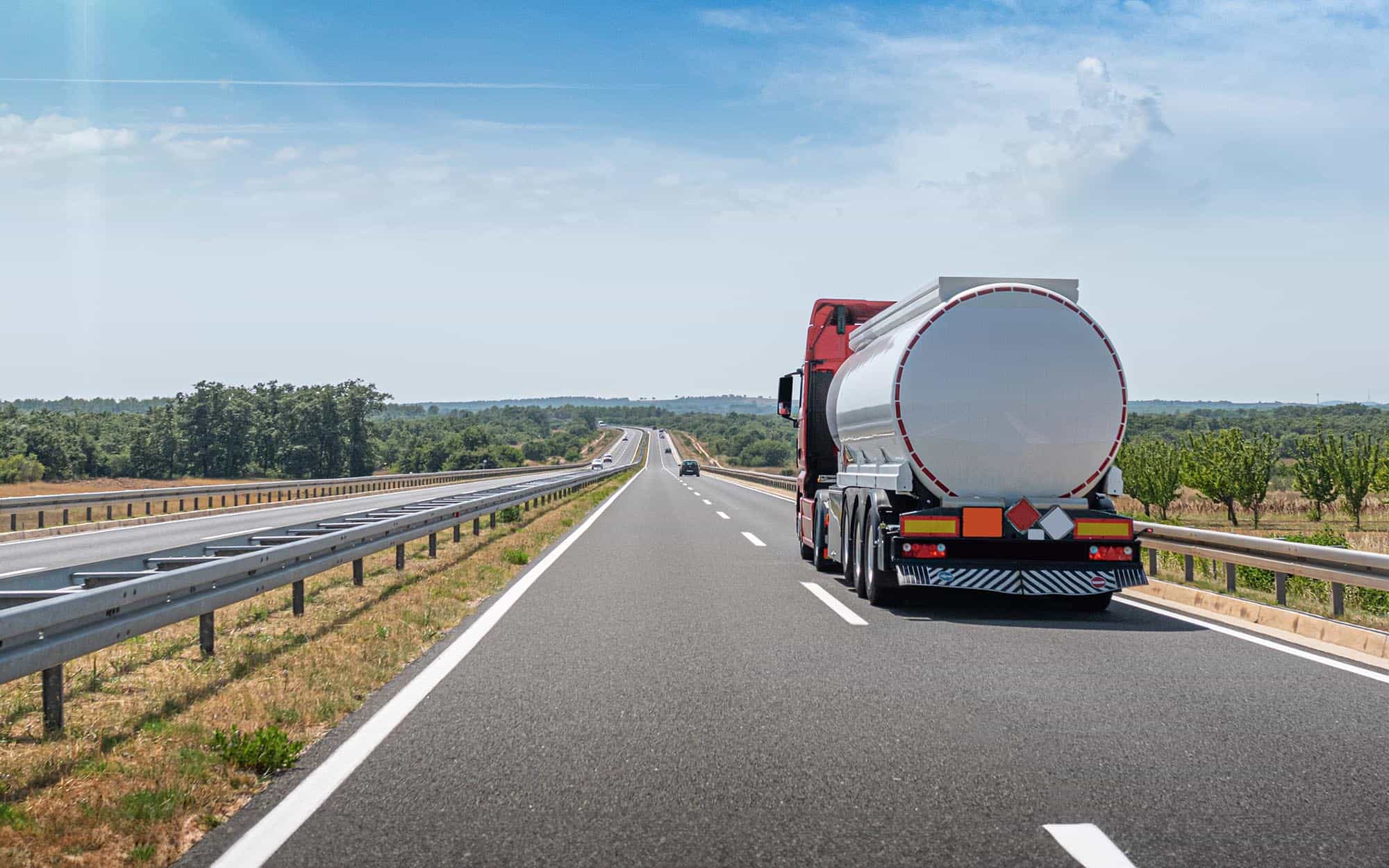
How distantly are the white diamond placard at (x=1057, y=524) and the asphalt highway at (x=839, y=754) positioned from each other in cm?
93

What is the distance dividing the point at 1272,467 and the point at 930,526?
49934 mm

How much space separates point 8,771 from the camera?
466cm

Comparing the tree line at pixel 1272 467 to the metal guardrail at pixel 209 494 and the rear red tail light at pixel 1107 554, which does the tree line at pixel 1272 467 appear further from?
the rear red tail light at pixel 1107 554

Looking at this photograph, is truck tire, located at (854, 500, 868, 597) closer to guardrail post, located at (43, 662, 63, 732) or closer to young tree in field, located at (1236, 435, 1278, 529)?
guardrail post, located at (43, 662, 63, 732)

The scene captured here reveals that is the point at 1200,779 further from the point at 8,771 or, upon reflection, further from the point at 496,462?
the point at 496,462

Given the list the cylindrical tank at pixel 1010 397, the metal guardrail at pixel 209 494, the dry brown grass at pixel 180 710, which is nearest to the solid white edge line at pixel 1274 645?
the cylindrical tank at pixel 1010 397

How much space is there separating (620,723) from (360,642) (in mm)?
3134

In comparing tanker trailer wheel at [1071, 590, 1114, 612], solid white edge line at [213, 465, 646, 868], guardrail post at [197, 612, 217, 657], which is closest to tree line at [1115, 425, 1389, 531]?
tanker trailer wheel at [1071, 590, 1114, 612]

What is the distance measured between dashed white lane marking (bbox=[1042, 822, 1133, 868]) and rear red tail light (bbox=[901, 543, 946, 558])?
222 inches

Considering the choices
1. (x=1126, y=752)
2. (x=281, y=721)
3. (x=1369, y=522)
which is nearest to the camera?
(x=1126, y=752)

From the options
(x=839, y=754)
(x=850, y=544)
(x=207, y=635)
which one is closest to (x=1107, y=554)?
(x=850, y=544)

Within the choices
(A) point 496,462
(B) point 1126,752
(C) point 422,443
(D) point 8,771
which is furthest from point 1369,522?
(C) point 422,443

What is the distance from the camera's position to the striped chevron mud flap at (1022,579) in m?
9.63

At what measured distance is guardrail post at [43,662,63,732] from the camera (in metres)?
5.36
